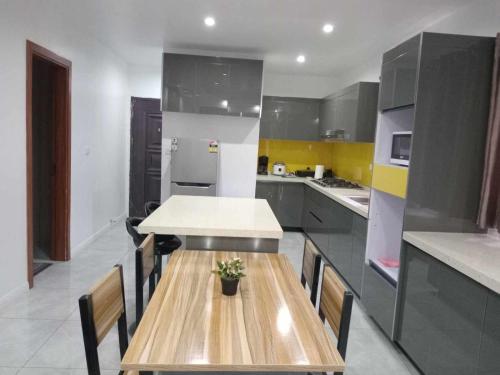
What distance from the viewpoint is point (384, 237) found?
3092mm

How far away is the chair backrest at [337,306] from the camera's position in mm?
1416

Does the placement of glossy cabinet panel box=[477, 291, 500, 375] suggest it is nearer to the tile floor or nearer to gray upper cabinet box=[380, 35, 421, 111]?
the tile floor

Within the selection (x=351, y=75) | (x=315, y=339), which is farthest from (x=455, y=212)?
(x=351, y=75)

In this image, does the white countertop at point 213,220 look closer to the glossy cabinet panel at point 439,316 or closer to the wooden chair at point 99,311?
the wooden chair at point 99,311

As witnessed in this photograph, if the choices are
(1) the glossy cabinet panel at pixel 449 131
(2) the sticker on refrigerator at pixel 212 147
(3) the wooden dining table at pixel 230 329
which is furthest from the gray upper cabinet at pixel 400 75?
(2) the sticker on refrigerator at pixel 212 147

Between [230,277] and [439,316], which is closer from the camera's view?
[230,277]

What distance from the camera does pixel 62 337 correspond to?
2.58 meters

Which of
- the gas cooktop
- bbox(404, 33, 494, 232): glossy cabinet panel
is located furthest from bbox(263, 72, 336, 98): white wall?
bbox(404, 33, 494, 232): glossy cabinet panel

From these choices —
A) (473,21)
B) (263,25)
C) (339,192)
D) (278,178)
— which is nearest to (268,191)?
(278,178)

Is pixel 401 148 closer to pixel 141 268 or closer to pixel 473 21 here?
pixel 473 21

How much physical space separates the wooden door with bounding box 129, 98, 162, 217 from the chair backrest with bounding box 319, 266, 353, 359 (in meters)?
5.02

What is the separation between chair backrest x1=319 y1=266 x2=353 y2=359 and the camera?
142 centimetres

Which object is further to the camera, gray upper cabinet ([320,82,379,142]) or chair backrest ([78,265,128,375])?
gray upper cabinet ([320,82,379,142])

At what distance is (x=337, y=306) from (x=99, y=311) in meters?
0.94
